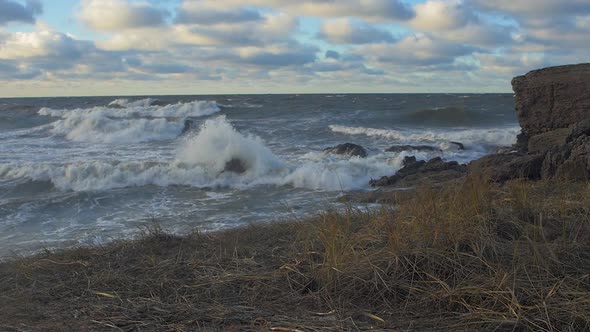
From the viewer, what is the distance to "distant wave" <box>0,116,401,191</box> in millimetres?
13320

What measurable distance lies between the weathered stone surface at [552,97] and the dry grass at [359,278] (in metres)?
9.12

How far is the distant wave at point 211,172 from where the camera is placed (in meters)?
13.3

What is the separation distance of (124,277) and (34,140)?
25.4 m

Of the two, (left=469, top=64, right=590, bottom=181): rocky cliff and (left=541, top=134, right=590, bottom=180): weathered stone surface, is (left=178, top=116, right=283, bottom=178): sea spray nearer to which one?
(left=469, top=64, right=590, bottom=181): rocky cliff

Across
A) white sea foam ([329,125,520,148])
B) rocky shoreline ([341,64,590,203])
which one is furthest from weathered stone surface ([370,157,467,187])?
white sea foam ([329,125,520,148])

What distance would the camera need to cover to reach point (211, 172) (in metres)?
14.3

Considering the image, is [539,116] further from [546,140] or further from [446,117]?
[446,117]

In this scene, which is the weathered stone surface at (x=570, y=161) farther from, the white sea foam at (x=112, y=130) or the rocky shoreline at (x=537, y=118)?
the white sea foam at (x=112, y=130)

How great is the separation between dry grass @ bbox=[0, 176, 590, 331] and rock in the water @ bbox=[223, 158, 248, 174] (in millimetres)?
9926

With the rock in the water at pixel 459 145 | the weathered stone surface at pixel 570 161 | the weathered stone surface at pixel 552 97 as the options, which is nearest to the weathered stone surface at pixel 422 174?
the weathered stone surface at pixel 552 97

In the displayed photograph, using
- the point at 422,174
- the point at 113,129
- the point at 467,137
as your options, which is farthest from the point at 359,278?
the point at 113,129

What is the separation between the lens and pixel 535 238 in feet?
11.9

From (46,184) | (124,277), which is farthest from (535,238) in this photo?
(46,184)

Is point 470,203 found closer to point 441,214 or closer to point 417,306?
point 441,214
